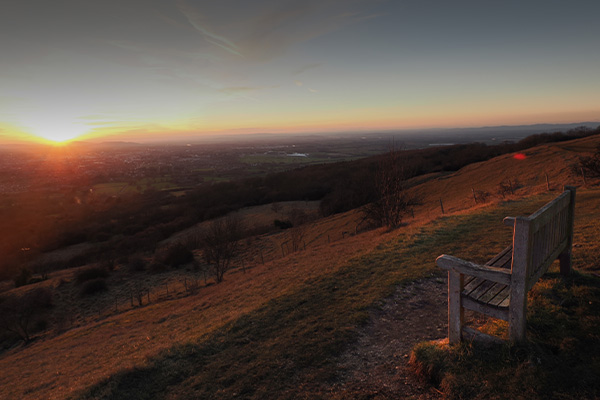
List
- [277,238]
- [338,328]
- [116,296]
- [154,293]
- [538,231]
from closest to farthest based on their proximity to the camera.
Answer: [538,231]
[338,328]
[154,293]
[116,296]
[277,238]

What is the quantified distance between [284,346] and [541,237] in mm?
5409

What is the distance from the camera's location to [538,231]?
Answer: 4258mm

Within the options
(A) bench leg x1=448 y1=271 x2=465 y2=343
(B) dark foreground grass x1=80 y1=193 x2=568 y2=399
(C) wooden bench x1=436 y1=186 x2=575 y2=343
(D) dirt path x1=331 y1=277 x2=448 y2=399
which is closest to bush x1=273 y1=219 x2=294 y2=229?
(B) dark foreground grass x1=80 y1=193 x2=568 y2=399

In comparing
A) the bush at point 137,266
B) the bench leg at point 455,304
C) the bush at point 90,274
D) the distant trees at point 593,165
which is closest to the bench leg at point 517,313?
the bench leg at point 455,304

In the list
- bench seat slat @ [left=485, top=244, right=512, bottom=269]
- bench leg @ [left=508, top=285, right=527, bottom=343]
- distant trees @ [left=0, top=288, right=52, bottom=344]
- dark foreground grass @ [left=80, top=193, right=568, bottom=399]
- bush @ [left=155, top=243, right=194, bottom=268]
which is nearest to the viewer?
bench leg @ [left=508, top=285, right=527, bottom=343]

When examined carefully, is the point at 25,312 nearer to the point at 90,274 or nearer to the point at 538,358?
the point at 90,274

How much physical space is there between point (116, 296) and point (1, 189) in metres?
119

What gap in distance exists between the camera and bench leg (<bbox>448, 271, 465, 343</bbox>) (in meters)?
4.30

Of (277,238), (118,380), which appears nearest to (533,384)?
(118,380)

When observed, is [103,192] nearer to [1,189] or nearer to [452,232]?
[1,189]

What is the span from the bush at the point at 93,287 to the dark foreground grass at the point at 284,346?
34765 millimetres

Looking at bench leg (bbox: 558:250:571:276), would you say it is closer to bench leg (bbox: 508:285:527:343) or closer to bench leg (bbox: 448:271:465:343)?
bench leg (bbox: 508:285:527:343)

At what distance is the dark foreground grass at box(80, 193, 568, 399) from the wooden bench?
8.79ft

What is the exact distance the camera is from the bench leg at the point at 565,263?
601 centimetres
